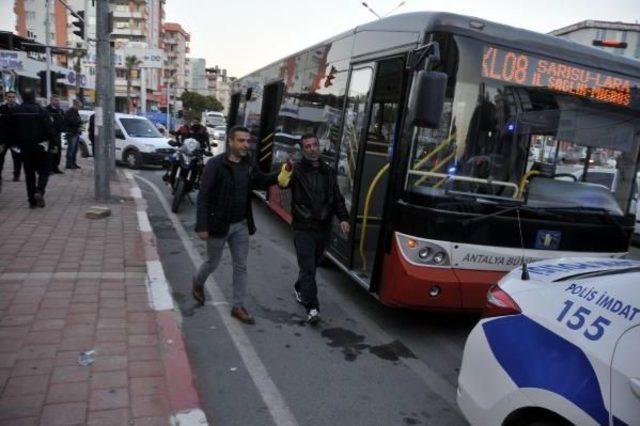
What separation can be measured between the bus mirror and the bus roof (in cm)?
56

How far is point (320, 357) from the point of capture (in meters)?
4.56

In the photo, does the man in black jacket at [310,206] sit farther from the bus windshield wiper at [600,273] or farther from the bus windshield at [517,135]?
the bus windshield wiper at [600,273]

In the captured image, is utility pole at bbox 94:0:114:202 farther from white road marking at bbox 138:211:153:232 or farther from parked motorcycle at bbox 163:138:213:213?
parked motorcycle at bbox 163:138:213:213

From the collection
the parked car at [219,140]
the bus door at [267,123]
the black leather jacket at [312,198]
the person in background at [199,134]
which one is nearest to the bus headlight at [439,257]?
the black leather jacket at [312,198]

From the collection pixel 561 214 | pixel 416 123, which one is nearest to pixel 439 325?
pixel 561 214

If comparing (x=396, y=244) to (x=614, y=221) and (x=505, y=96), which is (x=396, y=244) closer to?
(x=505, y=96)

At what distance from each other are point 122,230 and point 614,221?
20.7ft

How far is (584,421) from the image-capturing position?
2189mm

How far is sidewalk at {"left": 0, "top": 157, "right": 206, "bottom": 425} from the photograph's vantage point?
10.8 ft

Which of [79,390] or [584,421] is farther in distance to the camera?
[79,390]

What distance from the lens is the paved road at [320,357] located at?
3742mm

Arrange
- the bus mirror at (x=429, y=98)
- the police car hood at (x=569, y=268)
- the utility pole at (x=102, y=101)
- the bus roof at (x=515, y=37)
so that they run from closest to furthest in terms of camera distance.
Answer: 1. the police car hood at (x=569, y=268)
2. the bus mirror at (x=429, y=98)
3. the bus roof at (x=515, y=37)
4. the utility pole at (x=102, y=101)

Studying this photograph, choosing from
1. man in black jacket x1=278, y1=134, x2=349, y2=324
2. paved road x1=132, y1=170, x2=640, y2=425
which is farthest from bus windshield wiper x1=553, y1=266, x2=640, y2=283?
man in black jacket x1=278, y1=134, x2=349, y2=324

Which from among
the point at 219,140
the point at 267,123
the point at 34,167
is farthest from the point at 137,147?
the point at 219,140
